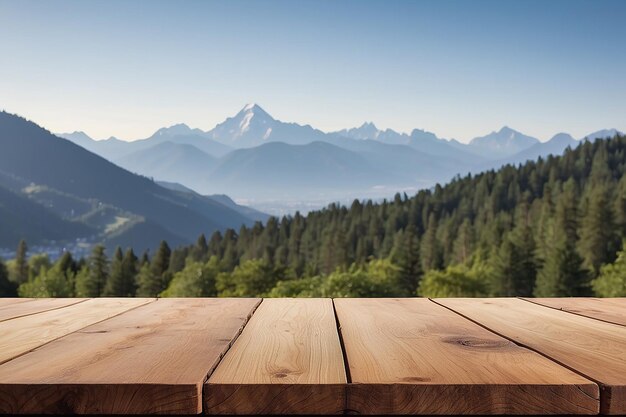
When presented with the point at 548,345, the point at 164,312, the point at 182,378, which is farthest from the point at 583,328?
the point at 164,312

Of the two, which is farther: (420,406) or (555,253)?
(555,253)

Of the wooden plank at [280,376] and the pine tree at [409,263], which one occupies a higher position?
the wooden plank at [280,376]

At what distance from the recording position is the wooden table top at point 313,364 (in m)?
1.35

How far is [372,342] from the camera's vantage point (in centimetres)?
185

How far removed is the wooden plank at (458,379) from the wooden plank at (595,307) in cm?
90

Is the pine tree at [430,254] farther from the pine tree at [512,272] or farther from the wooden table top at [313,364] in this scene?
the wooden table top at [313,364]

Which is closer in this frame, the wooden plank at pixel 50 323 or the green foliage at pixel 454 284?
the wooden plank at pixel 50 323

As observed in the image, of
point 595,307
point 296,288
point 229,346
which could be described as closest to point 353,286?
point 296,288

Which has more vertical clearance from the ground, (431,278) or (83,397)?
(83,397)

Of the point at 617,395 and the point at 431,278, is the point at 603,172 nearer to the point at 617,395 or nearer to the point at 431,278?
the point at 431,278

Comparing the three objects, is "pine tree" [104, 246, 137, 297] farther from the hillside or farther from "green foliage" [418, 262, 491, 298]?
"green foliage" [418, 262, 491, 298]

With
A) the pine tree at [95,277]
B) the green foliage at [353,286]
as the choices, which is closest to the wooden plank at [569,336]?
the green foliage at [353,286]

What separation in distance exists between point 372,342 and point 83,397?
→ 886 mm

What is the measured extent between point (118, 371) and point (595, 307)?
2402 millimetres
